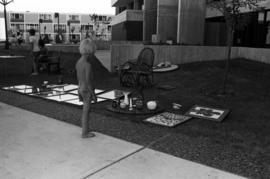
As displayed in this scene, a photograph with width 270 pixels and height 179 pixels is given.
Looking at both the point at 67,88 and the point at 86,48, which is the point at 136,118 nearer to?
the point at 86,48

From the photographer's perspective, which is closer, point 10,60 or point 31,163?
point 31,163

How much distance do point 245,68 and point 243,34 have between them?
7.60m

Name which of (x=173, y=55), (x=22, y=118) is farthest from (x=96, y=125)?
(x=173, y=55)

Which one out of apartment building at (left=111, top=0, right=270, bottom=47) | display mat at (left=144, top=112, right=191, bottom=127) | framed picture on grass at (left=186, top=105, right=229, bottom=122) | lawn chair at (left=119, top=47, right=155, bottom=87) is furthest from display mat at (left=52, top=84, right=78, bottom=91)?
apartment building at (left=111, top=0, right=270, bottom=47)

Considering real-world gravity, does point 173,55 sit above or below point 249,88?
above

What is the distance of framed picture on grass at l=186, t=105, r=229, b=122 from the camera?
5.53 meters

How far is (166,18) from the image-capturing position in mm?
21234

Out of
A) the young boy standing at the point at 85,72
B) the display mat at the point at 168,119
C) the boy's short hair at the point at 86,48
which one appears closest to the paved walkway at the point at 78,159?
the young boy standing at the point at 85,72

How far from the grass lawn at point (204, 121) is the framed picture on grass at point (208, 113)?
0.49ft

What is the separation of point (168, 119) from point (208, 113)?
97 centimetres

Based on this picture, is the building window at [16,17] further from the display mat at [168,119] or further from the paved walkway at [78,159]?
the display mat at [168,119]

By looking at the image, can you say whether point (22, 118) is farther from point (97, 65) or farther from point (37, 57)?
point (97, 65)

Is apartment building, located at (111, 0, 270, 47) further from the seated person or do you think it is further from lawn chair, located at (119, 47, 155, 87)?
the seated person

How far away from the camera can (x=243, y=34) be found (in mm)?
17969
